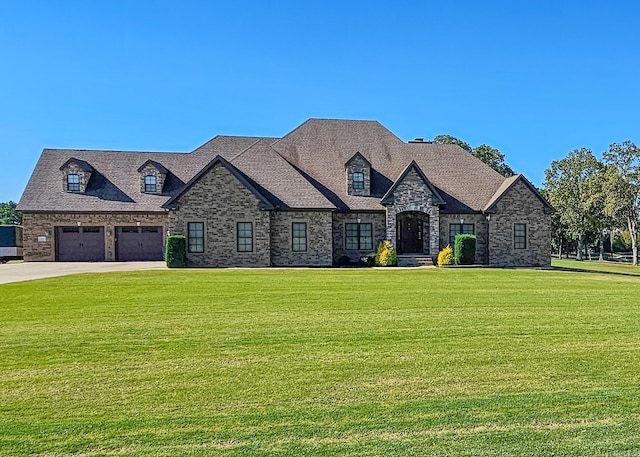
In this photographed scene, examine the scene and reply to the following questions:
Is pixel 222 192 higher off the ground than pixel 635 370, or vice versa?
pixel 222 192

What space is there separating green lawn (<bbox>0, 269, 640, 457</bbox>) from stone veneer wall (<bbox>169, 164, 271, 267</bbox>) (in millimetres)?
12820

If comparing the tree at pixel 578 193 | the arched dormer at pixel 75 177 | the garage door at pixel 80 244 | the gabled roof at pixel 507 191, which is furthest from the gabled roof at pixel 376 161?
the tree at pixel 578 193

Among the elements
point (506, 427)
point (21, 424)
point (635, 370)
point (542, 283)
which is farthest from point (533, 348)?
point (542, 283)

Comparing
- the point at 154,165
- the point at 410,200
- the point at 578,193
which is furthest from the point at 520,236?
the point at 578,193

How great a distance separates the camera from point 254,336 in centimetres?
805

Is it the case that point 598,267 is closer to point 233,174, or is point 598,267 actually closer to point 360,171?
point 360,171

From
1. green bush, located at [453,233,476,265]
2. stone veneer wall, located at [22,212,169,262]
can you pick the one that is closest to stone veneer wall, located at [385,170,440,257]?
green bush, located at [453,233,476,265]

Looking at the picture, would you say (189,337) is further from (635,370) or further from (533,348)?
(635,370)

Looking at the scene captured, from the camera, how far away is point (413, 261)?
2609 cm

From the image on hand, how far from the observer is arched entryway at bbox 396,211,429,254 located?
27.7 meters

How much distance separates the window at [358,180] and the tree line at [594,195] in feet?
79.3

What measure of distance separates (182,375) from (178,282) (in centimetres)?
1087

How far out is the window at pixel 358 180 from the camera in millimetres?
27391

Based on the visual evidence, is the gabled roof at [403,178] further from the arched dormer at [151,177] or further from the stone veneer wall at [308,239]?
the arched dormer at [151,177]
